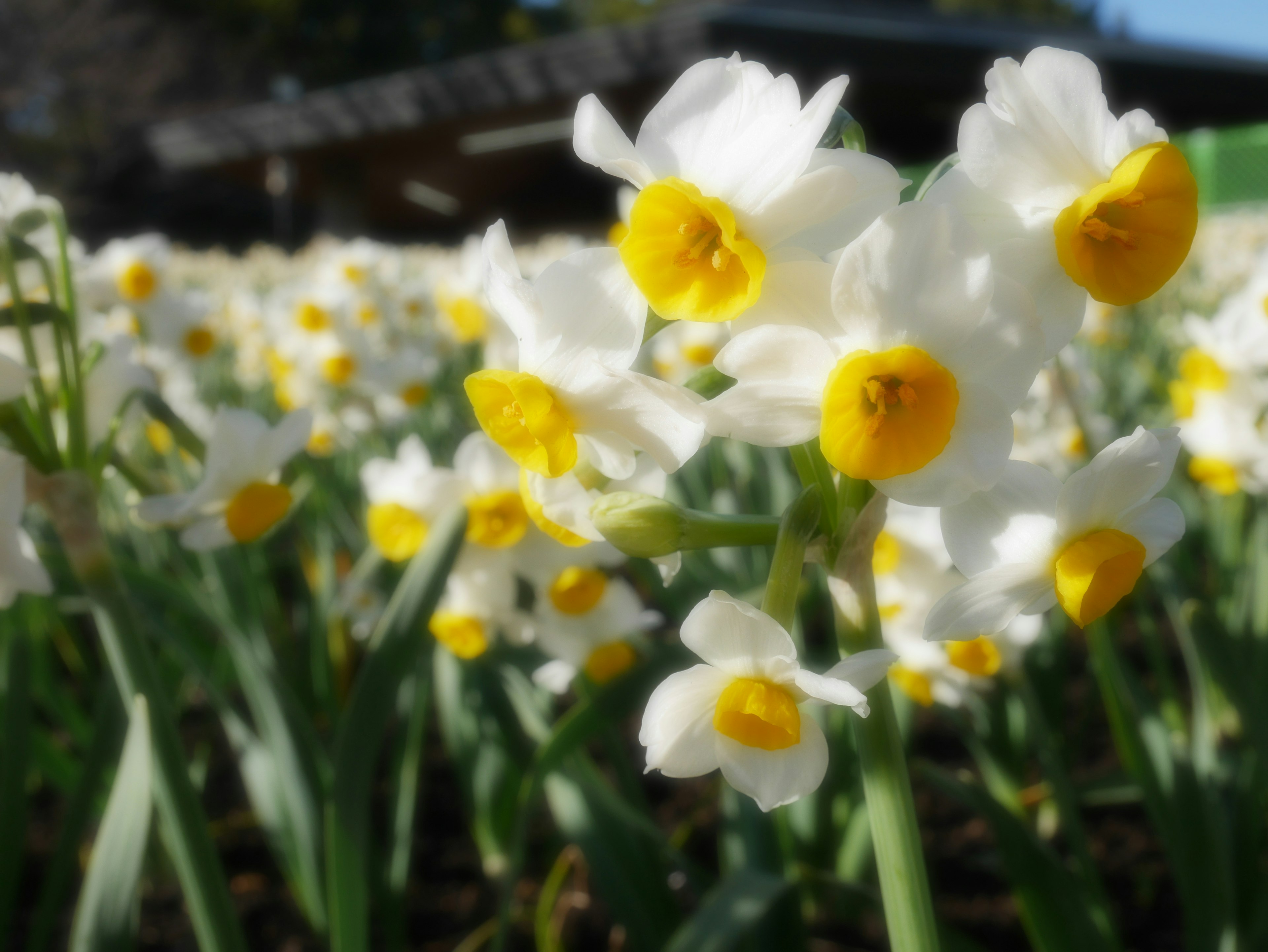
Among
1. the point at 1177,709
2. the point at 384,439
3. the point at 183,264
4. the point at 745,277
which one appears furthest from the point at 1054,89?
the point at 183,264

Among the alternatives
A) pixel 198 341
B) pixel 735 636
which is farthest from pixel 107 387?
pixel 198 341

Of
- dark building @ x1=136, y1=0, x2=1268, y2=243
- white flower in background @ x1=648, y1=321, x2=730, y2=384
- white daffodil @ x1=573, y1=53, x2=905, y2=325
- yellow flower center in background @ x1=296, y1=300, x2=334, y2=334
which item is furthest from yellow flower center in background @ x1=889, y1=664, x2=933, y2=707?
dark building @ x1=136, y1=0, x2=1268, y2=243

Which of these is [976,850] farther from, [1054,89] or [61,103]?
[61,103]

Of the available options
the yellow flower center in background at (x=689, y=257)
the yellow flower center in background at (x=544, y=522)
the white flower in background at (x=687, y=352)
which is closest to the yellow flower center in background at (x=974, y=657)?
the yellow flower center in background at (x=544, y=522)

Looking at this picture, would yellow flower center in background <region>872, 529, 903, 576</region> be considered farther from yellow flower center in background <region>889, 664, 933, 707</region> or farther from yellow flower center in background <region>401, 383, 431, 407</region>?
yellow flower center in background <region>401, 383, 431, 407</region>

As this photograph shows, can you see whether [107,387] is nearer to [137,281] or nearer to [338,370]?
[137,281]
